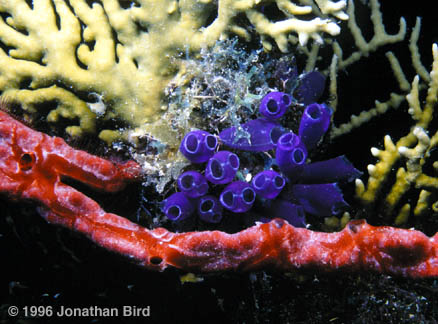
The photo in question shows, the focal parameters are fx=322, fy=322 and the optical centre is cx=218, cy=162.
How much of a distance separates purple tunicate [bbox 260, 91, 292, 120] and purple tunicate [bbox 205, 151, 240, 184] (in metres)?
0.44

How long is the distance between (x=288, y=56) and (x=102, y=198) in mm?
1952

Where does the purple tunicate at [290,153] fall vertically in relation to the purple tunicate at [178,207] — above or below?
above

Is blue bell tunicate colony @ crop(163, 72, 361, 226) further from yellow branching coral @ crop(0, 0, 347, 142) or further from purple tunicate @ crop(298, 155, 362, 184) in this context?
yellow branching coral @ crop(0, 0, 347, 142)

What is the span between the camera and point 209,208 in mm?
2359

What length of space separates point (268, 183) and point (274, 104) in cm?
59

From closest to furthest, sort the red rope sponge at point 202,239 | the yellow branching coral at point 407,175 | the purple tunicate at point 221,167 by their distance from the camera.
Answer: the red rope sponge at point 202,239 < the purple tunicate at point 221,167 < the yellow branching coral at point 407,175

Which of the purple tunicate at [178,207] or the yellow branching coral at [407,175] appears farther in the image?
the yellow branching coral at [407,175]

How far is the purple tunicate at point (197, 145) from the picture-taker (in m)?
2.27

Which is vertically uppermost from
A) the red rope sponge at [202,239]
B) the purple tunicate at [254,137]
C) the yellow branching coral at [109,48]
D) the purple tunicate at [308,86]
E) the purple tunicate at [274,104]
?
the yellow branching coral at [109,48]

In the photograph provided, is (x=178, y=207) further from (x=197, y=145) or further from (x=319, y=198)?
(x=319, y=198)

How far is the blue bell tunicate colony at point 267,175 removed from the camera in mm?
2291

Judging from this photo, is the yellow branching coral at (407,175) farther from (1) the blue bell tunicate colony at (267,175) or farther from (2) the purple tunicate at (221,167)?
(2) the purple tunicate at (221,167)

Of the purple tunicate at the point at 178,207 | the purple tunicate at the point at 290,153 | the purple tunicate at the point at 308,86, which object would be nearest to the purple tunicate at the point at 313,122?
the purple tunicate at the point at 290,153

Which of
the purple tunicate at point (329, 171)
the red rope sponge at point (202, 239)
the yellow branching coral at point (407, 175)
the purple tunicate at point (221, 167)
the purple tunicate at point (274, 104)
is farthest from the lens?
the yellow branching coral at point (407, 175)
